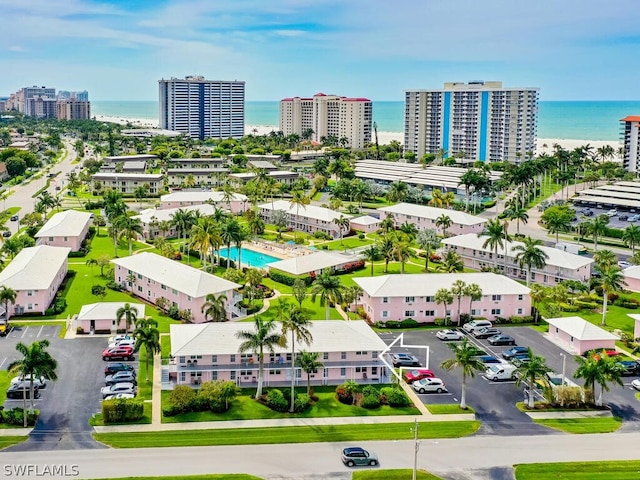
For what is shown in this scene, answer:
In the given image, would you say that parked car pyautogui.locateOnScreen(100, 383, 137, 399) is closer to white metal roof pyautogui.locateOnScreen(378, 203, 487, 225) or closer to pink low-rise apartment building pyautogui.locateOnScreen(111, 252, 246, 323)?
pink low-rise apartment building pyautogui.locateOnScreen(111, 252, 246, 323)

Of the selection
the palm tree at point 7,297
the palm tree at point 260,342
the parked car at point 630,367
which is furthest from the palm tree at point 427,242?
the palm tree at point 7,297

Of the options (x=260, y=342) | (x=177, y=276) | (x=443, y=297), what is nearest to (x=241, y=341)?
(x=260, y=342)

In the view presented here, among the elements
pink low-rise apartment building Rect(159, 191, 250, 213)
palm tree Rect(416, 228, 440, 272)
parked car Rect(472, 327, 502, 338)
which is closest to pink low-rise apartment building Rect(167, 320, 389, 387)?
parked car Rect(472, 327, 502, 338)

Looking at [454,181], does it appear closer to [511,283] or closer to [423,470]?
[511,283]

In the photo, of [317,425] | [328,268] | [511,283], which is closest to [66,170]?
[328,268]

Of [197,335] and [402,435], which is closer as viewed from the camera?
[402,435]

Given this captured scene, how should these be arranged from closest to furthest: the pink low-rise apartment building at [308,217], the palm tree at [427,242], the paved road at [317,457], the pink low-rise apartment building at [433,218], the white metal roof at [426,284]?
the paved road at [317,457] → the white metal roof at [426,284] → the palm tree at [427,242] → the pink low-rise apartment building at [433,218] → the pink low-rise apartment building at [308,217]

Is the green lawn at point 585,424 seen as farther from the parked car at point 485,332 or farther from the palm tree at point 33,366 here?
the palm tree at point 33,366
